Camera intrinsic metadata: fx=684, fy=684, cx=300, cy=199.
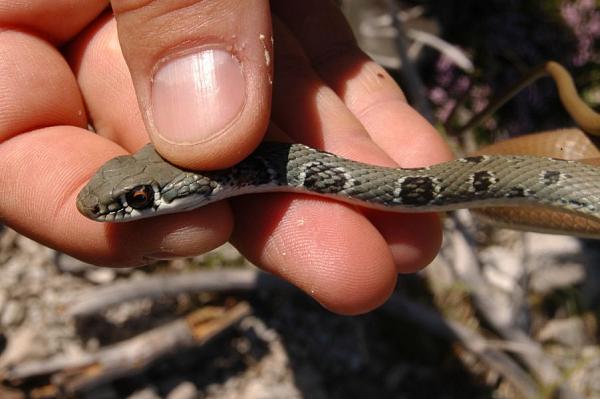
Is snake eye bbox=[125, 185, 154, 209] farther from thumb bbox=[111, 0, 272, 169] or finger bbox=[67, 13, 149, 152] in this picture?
finger bbox=[67, 13, 149, 152]

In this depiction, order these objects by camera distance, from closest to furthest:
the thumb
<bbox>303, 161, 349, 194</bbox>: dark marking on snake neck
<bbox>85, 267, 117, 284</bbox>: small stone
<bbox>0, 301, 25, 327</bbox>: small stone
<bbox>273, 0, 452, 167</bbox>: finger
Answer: the thumb, <bbox>303, 161, 349, 194</bbox>: dark marking on snake neck, <bbox>273, 0, 452, 167</bbox>: finger, <bbox>0, 301, 25, 327</bbox>: small stone, <bbox>85, 267, 117, 284</bbox>: small stone

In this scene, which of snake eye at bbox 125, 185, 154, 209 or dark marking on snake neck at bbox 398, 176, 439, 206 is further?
dark marking on snake neck at bbox 398, 176, 439, 206

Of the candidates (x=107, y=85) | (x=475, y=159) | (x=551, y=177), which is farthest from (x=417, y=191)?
(x=107, y=85)

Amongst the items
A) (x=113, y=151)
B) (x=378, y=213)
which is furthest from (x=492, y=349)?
(x=113, y=151)

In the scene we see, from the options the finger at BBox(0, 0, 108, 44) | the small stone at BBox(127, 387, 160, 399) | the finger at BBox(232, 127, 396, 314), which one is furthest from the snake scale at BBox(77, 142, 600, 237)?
the small stone at BBox(127, 387, 160, 399)

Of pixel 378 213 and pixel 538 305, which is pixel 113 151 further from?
pixel 538 305

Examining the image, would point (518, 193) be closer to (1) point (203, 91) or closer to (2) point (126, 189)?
(1) point (203, 91)

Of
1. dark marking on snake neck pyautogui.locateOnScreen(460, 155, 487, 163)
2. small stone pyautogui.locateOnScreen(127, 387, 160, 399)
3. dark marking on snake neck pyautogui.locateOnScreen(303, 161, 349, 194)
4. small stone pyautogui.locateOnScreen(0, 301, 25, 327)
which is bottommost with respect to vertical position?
small stone pyautogui.locateOnScreen(127, 387, 160, 399)
